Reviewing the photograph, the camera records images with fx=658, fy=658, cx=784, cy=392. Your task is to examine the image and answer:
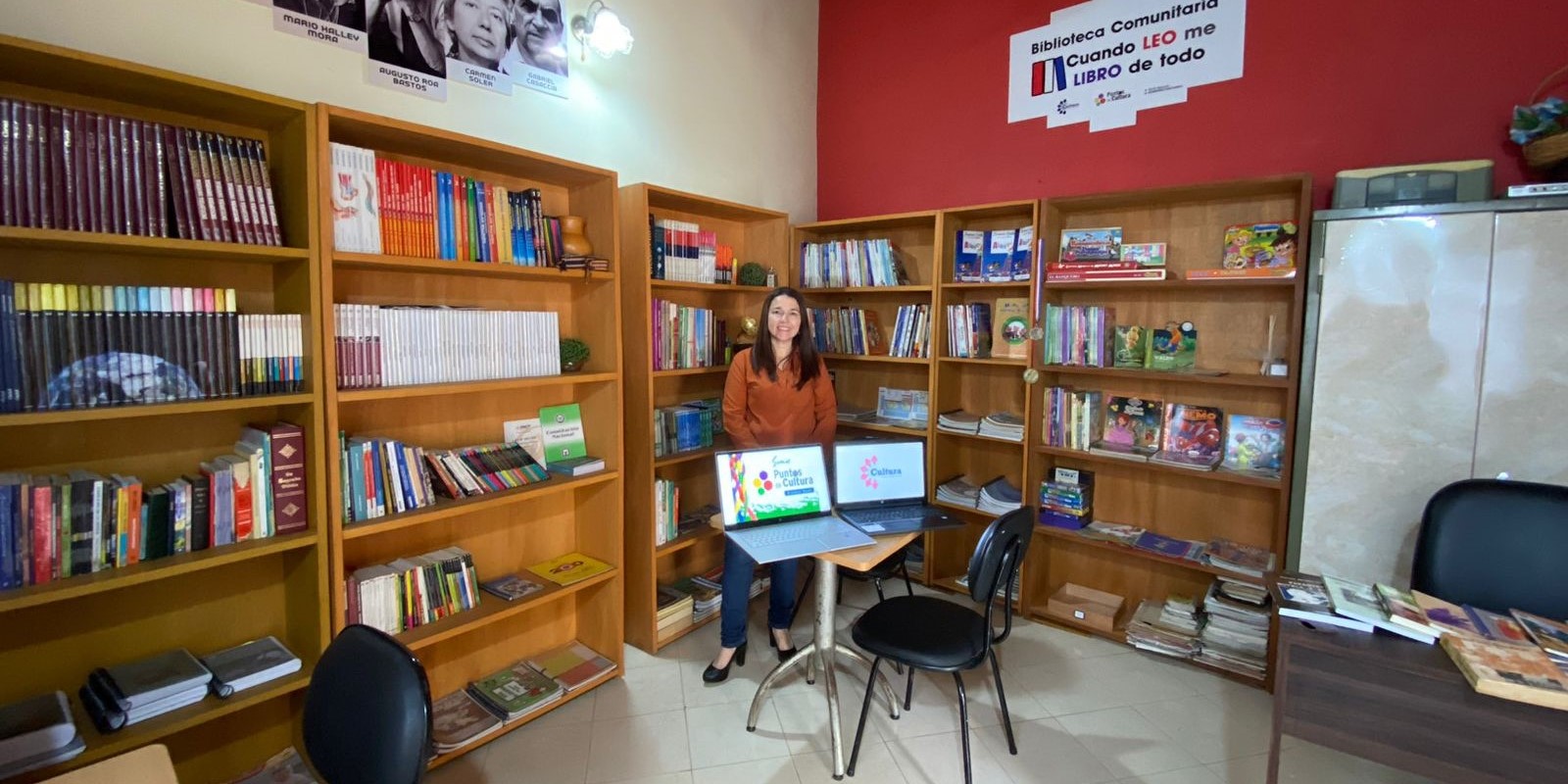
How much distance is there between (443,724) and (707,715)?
931 mm

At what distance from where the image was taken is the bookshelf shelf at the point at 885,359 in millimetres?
3490

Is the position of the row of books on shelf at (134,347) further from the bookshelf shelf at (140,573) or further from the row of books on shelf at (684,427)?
the row of books on shelf at (684,427)

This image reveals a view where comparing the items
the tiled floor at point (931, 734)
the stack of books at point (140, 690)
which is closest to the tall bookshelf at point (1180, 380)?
the tiled floor at point (931, 734)

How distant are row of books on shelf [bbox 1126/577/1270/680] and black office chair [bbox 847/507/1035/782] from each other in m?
1.00

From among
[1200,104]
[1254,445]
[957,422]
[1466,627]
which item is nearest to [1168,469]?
[1254,445]

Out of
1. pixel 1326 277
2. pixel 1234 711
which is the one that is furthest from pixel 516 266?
pixel 1234 711

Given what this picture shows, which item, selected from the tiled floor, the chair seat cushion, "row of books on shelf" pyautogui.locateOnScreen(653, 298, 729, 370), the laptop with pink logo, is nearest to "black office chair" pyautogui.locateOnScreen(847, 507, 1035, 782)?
the chair seat cushion

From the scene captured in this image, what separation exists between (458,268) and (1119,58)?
119 inches

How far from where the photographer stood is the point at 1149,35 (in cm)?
298

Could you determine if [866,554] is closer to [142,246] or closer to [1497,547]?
[1497,547]

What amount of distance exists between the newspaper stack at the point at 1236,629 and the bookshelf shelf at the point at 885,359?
1652mm

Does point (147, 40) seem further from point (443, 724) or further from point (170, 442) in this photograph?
point (443, 724)

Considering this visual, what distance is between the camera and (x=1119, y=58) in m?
3.07

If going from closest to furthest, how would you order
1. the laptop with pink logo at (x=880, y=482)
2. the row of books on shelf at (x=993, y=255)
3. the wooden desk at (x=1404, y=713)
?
the wooden desk at (x=1404, y=713), the laptop with pink logo at (x=880, y=482), the row of books on shelf at (x=993, y=255)
